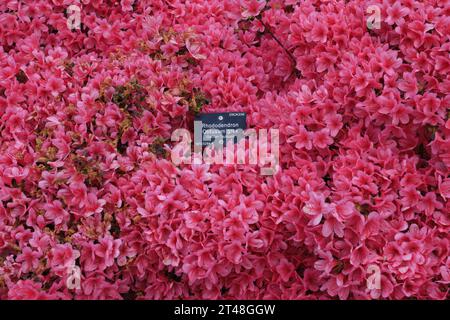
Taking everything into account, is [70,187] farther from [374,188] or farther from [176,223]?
[374,188]

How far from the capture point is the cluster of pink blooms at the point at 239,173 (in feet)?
7.64

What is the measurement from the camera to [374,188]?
7.70 feet

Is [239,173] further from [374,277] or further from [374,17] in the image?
[374,17]

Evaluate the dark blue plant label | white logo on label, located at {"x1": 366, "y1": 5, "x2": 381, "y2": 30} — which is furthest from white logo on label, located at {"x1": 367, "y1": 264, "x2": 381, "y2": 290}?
white logo on label, located at {"x1": 366, "y1": 5, "x2": 381, "y2": 30}

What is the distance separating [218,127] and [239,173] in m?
0.33

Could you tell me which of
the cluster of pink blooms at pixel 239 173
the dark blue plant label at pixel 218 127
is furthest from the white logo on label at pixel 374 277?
the dark blue plant label at pixel 218 127

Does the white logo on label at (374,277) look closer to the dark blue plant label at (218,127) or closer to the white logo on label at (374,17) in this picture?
the dark blue plant label at (218,127)

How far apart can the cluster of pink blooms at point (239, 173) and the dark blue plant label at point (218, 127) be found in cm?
5

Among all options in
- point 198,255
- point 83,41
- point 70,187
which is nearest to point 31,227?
point 70,187

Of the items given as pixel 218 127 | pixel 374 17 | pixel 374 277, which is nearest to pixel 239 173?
pixel 218 127

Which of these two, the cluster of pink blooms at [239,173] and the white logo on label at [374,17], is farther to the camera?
the white logo on label at [374,17]

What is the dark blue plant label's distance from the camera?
2682 mm

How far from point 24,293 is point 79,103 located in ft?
2.76

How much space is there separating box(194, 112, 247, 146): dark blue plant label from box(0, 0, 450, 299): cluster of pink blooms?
0.17 feet
